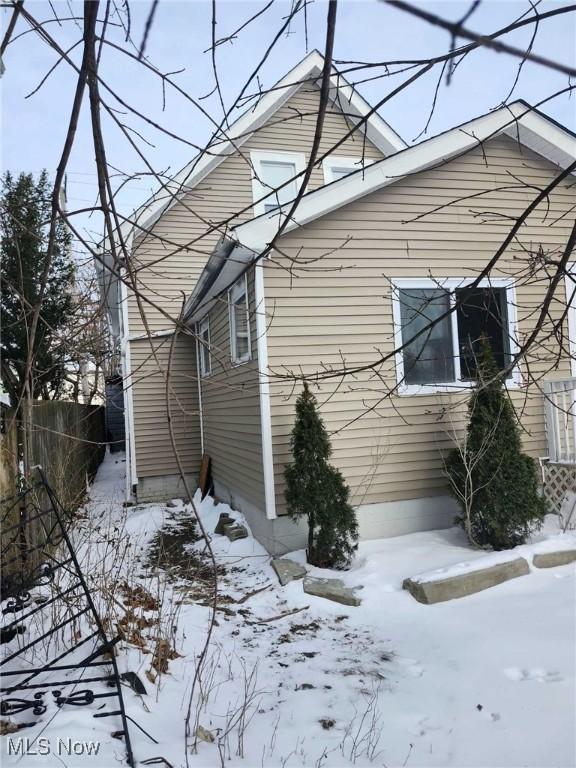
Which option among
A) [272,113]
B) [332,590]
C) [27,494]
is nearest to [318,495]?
[332,590]

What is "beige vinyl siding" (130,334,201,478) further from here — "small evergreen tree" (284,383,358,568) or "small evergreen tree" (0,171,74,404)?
"small evergreen tree" (0,171,74,404)

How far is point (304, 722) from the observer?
9.89 feet

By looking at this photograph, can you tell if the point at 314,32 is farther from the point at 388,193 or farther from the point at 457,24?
the point at 388,193

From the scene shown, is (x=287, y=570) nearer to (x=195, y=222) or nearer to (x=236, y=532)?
(x=236, y=532)

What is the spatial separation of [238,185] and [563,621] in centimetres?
934

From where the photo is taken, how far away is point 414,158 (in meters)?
6.12

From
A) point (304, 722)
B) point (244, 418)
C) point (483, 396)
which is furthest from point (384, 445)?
point (304, 722)

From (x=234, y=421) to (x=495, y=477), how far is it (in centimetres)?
362

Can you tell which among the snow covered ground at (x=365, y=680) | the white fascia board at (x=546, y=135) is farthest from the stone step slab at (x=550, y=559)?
the white fascia board at (x=546, y=135)

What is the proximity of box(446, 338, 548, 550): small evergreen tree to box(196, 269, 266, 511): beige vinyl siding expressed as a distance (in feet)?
7.51

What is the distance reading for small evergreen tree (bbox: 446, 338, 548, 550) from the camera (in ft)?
17.8

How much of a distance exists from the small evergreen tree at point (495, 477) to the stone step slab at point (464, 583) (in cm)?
62

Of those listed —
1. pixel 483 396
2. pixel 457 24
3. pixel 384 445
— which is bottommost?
pixel 384 445

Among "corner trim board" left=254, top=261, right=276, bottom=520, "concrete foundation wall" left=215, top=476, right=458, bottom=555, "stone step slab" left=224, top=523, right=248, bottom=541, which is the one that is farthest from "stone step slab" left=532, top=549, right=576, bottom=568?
"stone step slab" left=224, top=523, right=248, bottom=541
